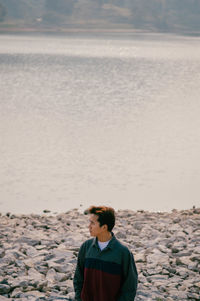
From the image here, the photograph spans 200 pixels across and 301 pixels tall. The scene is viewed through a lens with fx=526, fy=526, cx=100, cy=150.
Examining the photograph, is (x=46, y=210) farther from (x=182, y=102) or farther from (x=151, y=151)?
(x=182, y=102)

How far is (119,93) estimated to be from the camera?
35.7 meters

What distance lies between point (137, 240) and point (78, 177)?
5.84 metres

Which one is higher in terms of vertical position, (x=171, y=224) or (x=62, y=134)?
(x=62, y=134)

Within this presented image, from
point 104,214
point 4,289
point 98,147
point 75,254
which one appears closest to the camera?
point 104,214

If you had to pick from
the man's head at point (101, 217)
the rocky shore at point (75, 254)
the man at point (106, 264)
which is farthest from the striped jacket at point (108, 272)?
the rocky shore at point (75, 254)

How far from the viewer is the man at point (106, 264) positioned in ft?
13.8

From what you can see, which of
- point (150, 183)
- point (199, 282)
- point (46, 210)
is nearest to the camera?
point (199, 282)

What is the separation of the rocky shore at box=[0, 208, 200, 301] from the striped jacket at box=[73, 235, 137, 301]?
235cm

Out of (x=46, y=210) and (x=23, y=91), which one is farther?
(x=23, y=91)

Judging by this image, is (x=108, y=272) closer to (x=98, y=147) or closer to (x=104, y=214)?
(x=104, y=214)

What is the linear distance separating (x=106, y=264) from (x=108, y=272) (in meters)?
0.07

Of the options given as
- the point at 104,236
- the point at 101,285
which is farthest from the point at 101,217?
the point at 101,285

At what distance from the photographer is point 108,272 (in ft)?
13.9

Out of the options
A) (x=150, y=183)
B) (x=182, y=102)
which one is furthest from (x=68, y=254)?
(x=182, y=102)
